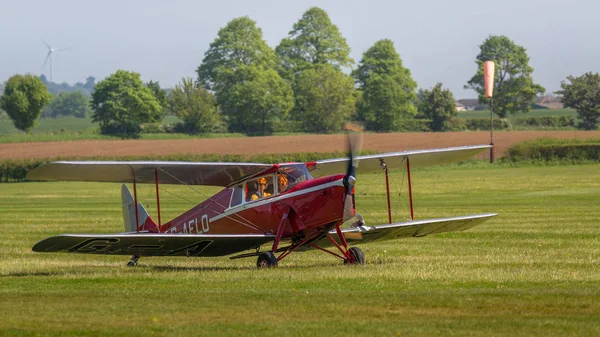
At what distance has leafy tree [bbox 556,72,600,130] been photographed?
107 metres

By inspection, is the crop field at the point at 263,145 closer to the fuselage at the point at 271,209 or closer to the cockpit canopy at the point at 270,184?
the fuselage at the point at 271,209

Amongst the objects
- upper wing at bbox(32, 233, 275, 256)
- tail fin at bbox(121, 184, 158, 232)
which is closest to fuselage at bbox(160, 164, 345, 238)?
upper wing at bbox(32, 233, 275, 256)

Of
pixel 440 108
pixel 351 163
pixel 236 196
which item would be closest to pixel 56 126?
pixel 440 108

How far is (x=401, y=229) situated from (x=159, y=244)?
416cm

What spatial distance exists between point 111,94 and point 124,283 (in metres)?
110

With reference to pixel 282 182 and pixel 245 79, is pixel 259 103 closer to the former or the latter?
pixel 245 79

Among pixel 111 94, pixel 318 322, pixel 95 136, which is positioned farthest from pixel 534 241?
pixel 111 94

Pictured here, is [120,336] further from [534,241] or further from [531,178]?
[531,178]

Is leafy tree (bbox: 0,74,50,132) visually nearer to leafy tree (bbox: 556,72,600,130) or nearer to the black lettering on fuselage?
leafy tree (bbox: 556,72,600,130)

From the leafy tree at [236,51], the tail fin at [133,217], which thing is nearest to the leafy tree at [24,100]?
the leafy tree at [236,51]

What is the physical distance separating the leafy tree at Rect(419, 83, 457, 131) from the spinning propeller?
98.6 m

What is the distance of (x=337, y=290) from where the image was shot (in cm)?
1273

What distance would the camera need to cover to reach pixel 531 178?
49469mm

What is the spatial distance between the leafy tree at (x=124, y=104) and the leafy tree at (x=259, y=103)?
30.6ft
